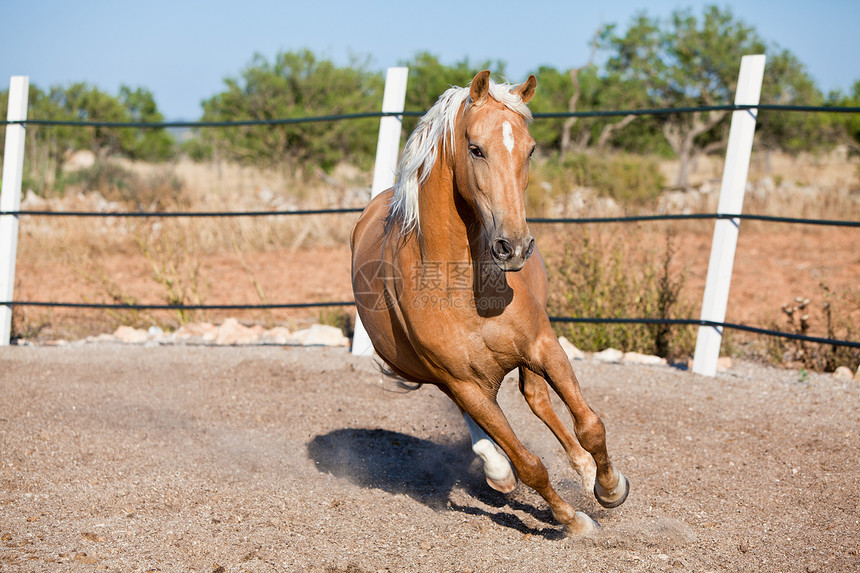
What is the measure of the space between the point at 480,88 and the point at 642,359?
154 inches

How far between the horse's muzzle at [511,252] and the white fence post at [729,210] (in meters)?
3.43

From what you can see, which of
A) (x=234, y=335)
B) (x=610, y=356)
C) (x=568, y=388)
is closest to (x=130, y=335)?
(x=234, y=335)

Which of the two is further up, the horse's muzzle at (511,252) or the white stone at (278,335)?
the horse's muzzle at (511,252)

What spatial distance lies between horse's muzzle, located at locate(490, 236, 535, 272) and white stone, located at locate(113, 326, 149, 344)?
5410mm

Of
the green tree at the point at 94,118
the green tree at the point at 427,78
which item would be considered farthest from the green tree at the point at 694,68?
the green tree at the point at 94,118

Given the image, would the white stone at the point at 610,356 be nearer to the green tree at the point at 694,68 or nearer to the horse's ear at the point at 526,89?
the horse's ear at the point at 526,89

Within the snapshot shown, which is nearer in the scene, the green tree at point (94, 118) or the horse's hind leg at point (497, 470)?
the horse's hind leg at point (497, 470)

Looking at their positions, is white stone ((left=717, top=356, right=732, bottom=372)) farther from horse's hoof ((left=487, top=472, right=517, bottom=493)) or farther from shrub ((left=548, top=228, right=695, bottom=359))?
horse's hoof ((left=487, top=472, right=517, bottom=493))

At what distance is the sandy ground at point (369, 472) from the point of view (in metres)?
2.97

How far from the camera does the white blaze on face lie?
247 centimetres

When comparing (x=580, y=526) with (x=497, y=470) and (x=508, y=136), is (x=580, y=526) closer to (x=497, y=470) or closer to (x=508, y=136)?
(x=497, y=470)

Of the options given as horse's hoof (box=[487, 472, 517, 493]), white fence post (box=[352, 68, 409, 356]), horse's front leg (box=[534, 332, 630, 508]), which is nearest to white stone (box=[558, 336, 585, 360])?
white fence post (box=[352, 68, 409, 356])

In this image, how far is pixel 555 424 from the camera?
3.32 m

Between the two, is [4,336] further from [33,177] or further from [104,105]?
[104,105]
